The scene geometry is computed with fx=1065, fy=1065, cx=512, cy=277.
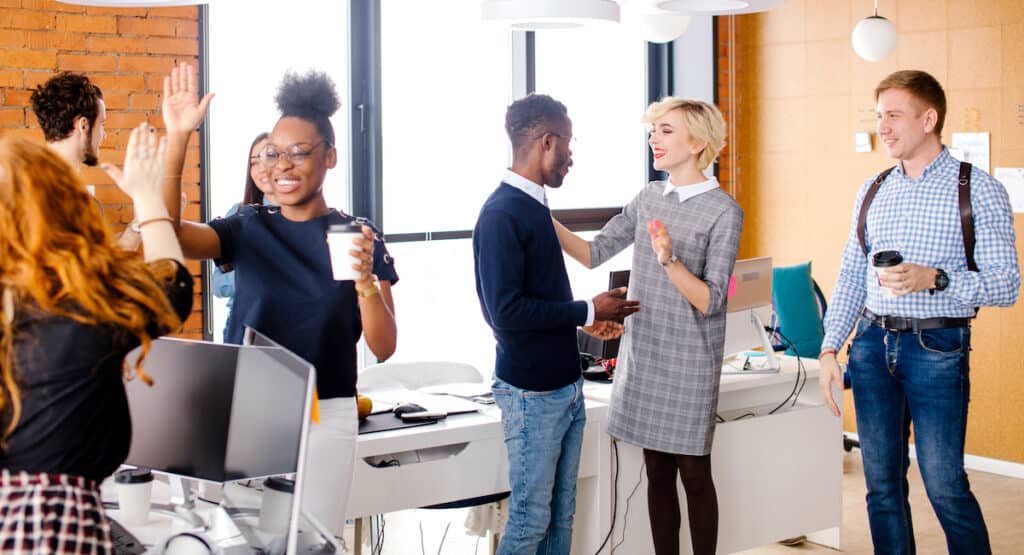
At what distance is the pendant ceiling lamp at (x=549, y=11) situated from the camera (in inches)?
112

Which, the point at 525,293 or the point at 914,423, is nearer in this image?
the point at 525,293

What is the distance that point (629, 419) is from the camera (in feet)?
10.4

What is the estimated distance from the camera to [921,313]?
2830 millimetres

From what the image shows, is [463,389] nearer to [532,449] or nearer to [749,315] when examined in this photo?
[532,449]

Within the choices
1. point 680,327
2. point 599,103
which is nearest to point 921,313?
point 680,327

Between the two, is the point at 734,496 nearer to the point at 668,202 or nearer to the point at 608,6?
the point at 668,202

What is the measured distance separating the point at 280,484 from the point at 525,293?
116 cm

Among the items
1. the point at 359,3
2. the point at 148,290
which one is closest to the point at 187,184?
the point at 359,3

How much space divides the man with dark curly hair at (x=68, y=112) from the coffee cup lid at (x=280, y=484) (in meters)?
1.60

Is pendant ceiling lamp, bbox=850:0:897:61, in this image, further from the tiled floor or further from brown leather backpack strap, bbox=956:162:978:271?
brown leather backpack strap, bbox=956:162:978:271

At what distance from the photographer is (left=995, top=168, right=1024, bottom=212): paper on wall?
5.00 metres

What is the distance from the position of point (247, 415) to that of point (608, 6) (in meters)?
1.61

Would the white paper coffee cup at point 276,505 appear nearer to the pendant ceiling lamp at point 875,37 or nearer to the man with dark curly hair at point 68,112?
the man with dark curly hair at point 68,112

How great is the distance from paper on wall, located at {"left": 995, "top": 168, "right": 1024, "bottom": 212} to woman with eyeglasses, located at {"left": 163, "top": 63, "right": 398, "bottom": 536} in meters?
3.89
